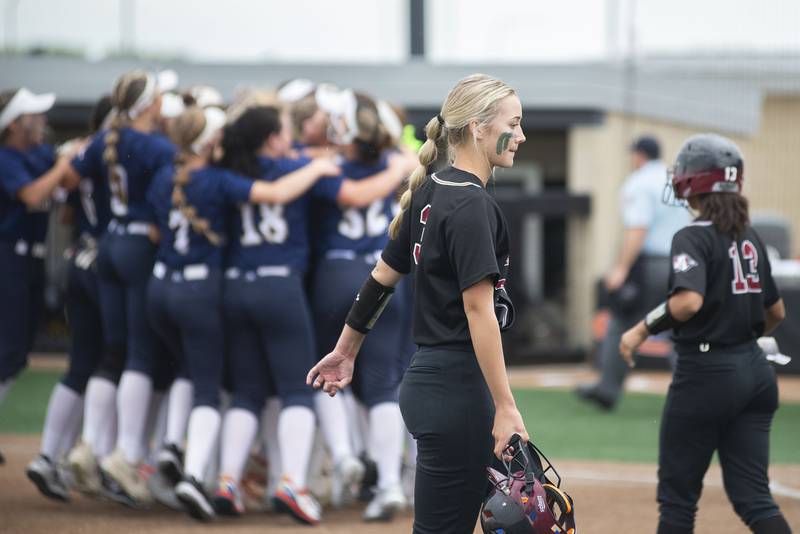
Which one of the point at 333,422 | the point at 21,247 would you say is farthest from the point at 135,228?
the point at 333,422

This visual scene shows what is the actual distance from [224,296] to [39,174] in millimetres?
1722

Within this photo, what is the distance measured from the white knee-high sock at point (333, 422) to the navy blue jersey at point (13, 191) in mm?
2074

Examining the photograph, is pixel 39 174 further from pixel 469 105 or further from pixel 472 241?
pixel 472 241

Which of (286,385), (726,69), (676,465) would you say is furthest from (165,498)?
(726,69)

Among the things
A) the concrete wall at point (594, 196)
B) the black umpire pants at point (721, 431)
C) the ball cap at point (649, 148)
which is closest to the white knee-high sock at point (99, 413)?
the black umpire pants at point (721, 431)

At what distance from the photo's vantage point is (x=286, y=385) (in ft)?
19.3

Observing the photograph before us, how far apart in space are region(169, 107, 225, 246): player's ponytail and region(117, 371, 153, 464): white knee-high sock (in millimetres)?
887

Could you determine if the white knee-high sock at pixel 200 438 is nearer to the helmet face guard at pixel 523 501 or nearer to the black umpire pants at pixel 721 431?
the black umpire pants at pixel 721 431

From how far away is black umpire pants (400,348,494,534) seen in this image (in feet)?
11.7

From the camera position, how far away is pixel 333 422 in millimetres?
6129

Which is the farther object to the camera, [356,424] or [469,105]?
[356,424]

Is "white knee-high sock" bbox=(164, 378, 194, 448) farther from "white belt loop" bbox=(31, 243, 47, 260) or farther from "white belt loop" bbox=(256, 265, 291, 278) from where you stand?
"white belt loop" bbox=(31, 243, 47, 260)

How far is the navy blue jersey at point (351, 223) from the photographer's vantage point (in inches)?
241

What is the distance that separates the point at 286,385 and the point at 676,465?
2078 millimetres
